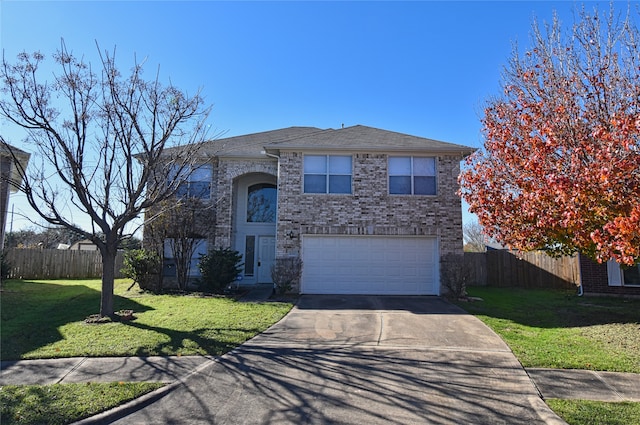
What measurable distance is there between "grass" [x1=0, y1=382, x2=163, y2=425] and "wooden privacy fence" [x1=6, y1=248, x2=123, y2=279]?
16.2 meters

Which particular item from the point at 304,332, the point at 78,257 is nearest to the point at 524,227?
the point at 304,332

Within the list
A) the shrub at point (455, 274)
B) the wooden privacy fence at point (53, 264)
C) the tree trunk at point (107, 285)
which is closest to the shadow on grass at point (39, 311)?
the tree trunk at point (107, 285)

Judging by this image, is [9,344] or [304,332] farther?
[304,332]

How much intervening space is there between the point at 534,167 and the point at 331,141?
27.9 ft

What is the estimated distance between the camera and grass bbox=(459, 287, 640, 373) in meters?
6.43

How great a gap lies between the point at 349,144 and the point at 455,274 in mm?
5792

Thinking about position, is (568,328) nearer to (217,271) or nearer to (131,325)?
(131,325)

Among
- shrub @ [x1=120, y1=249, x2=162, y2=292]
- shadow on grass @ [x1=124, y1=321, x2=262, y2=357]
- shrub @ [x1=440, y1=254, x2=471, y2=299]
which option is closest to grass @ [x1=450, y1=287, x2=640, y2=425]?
shrub @ [x1=440, y1=254, x2=471, y2=299]

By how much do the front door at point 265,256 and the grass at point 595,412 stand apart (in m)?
12.2

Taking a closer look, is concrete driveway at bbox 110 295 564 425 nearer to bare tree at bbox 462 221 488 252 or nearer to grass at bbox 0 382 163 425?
grass at bbox 0 382 163 425

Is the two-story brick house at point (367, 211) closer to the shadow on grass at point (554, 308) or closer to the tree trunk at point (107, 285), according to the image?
the shadow on grass at point (554, 308)

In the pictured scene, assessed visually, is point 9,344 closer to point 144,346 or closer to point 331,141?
point 144,346

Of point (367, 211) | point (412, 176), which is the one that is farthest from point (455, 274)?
point (412, 176)

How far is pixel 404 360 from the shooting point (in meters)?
6.45
